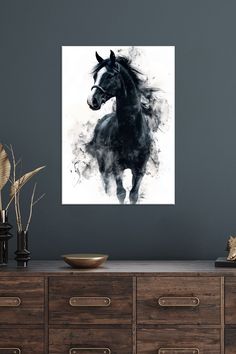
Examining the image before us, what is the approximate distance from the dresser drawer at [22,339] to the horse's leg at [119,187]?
90 centimetres

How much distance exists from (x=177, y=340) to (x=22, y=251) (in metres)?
0.88

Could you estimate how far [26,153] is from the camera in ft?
12.0

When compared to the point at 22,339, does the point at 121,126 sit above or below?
above

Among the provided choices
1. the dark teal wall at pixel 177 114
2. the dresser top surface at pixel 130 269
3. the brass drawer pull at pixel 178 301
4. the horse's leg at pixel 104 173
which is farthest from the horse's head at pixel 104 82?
the brass drawer pull at pixel 178 301

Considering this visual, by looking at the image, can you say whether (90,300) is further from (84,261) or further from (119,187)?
(119,187)

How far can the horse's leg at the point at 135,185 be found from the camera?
3.63 m

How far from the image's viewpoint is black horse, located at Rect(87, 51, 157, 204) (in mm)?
3639

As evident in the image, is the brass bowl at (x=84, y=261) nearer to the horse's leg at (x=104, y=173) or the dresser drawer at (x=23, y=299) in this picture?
the dresser drawer at (x=23, y=299)

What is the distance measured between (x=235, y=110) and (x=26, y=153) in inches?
46.5

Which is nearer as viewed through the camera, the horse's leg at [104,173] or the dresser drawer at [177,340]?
the dresser drawer at [177,340]

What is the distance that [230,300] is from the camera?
120 inches

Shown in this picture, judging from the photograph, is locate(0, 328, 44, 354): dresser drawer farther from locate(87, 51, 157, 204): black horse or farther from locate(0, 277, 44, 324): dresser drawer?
locate(87, 51, 157, 204): black horse

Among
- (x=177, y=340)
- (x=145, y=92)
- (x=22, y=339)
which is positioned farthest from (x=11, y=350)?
(x=145, y=92)

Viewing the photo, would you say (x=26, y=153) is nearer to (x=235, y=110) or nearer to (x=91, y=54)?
(x=91, y=54)
